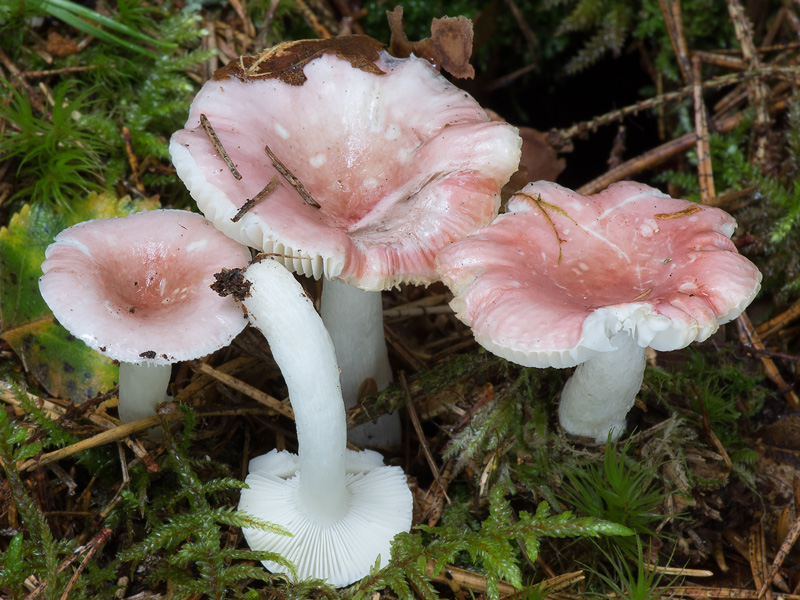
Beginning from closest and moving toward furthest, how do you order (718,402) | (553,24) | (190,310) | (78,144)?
(190,310) → (718,402) → (78,144) → (553,24)

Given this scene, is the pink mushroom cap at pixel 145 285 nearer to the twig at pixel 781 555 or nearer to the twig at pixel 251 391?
the twig at pixel 251 391

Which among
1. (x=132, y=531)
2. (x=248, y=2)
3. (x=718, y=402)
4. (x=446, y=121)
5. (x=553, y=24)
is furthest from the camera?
(x=553, y=24)

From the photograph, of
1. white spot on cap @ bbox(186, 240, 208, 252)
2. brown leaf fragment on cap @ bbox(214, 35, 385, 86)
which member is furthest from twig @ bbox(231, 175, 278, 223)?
brown leaf fragment on cap @ bbox(214, 35, 385, 86)

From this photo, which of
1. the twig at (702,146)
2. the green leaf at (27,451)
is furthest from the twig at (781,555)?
the green leaf at (27,451)

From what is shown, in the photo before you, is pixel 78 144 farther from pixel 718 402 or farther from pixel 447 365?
pixel 718 402

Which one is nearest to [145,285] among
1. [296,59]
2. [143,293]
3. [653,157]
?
[143,293]

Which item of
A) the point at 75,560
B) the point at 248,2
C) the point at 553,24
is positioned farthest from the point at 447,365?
the point at 553,24
